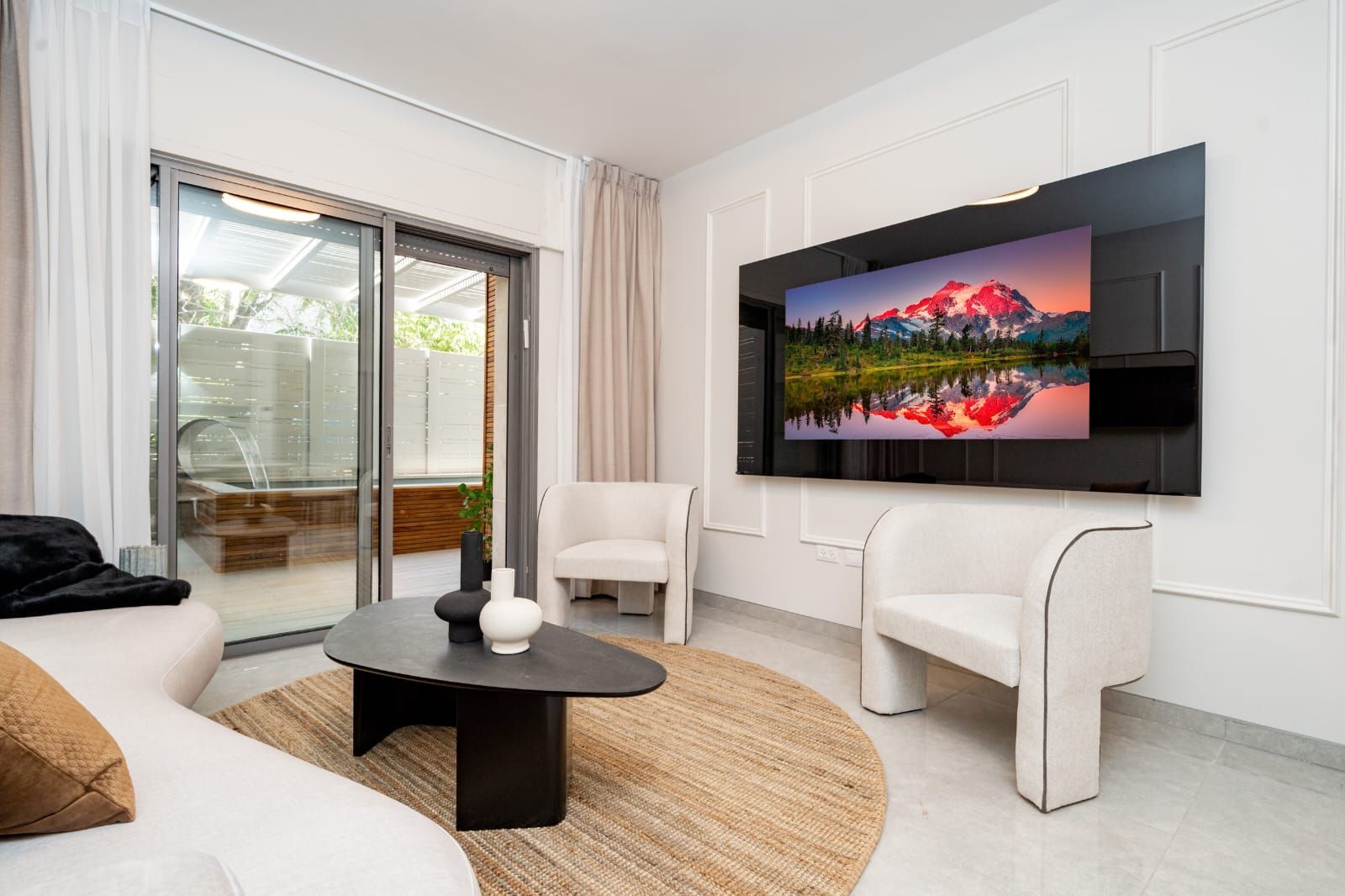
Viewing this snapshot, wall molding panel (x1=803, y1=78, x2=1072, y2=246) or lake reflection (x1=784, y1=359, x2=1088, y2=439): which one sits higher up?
wall molding panel (x1=803, y1=78, x2=1072, y2=246)

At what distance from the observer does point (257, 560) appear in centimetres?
329

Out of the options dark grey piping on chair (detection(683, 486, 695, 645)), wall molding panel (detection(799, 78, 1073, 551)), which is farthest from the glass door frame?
wall molding panel (detection(799, 78, 1073, 551))

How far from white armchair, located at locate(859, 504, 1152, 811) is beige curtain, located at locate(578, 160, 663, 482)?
230cm

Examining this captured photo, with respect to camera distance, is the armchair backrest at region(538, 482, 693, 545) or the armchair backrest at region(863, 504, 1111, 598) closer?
the armchair backrest at region(863, 504, 1111, 598)

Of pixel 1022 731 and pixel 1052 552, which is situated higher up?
pixel 1052 552

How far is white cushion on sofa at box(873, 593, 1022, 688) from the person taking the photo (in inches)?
76.3

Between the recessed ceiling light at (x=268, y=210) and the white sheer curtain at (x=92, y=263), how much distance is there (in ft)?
1.25

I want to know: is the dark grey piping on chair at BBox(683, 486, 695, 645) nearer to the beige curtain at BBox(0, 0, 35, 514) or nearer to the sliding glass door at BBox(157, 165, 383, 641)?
the sliding glass door at BBox(157, 165, 383, 641)

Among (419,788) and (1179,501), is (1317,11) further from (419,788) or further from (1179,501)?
(419,788)

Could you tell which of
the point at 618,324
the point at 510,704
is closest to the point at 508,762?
the point at 510,704

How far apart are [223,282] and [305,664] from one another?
72.4 inches

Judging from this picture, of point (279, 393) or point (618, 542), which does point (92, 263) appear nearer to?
point (279, 393)

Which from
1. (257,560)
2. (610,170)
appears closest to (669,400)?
(610,170)

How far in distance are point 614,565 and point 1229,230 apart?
9.16 ft
